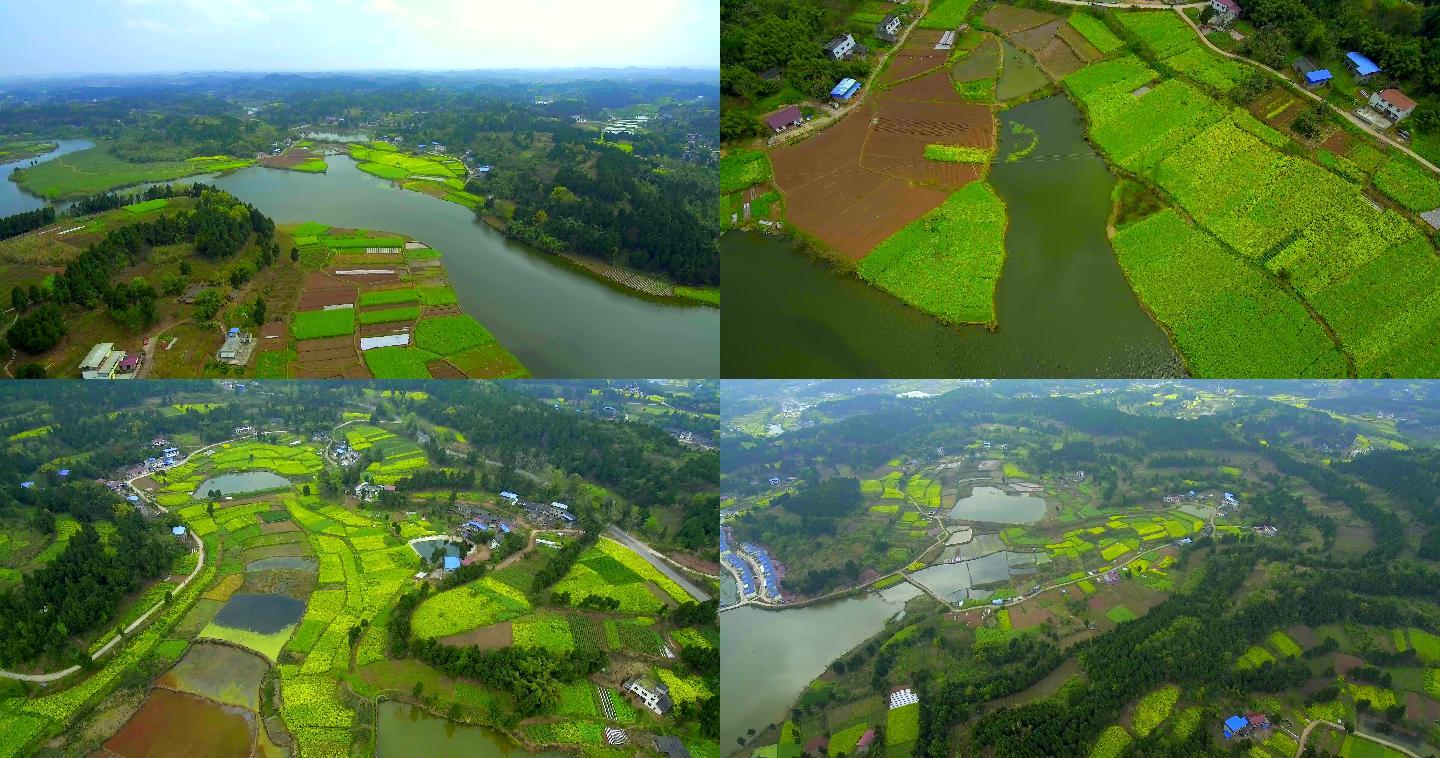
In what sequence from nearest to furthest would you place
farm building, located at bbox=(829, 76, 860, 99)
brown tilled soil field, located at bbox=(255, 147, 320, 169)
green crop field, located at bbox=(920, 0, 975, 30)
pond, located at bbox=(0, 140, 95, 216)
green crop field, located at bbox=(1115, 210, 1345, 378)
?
green crop field, located at bbox=(1115, 210, 1345, 378) → farm building, located at bbox=(829, 76, 860, 99) → green crop field, located at bbox=(920, 0, 975, 30) → pond, located at bbox=(0, 140, 95, 216) → brown tilled soil field, located at bbox=(255, 147, 320, 169)

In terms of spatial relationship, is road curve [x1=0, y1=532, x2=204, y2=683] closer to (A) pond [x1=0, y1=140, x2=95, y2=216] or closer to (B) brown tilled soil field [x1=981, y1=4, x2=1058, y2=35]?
(A) pond [x1=0, y1=140, x2=95, y2=216]

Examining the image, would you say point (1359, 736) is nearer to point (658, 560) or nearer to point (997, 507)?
point (997, 507)

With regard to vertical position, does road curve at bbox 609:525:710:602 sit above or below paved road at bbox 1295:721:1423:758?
below

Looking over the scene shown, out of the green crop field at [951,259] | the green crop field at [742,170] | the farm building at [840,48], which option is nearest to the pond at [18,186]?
the green crop field at [742,170]

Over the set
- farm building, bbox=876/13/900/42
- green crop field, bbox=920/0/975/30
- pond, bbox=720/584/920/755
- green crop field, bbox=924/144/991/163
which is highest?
green crop field, bbox=920/0/975/30

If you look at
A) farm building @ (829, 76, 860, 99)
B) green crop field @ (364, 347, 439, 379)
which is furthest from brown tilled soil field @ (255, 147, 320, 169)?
farm building @ (829, 76, 860, 99)

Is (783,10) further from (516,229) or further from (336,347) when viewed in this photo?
(336,347)

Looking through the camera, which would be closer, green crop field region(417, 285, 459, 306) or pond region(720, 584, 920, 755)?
pond region(720, 584, 920, 755)

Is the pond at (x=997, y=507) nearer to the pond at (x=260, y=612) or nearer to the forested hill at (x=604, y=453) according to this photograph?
the forested hill at (x=604, y=453)
